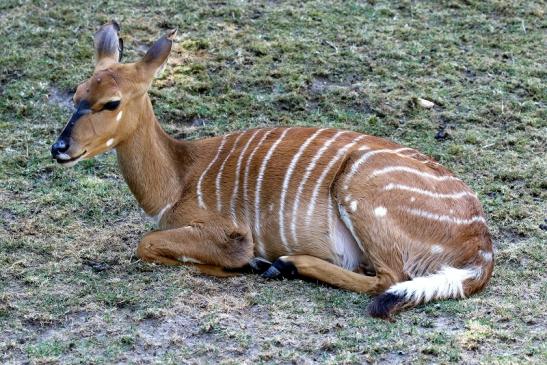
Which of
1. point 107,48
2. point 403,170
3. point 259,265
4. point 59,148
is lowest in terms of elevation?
point 259,265

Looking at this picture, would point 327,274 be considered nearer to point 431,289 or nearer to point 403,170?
point 431,289

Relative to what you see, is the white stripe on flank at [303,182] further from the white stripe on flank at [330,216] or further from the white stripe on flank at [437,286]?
the white stripe on flank at [437,286]

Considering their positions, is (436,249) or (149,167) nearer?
(436,249)

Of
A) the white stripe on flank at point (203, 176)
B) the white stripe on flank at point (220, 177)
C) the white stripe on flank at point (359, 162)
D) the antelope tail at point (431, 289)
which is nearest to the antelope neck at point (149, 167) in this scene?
the white stripe on flank at point (203, 176)

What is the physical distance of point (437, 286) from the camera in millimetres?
5348

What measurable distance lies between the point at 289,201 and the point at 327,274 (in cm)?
52

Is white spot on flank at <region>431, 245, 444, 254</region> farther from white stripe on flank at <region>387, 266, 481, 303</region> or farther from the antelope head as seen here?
the antelope head

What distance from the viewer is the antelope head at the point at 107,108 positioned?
18.5ft

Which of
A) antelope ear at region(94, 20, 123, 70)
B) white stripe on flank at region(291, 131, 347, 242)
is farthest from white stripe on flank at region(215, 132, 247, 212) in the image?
antelope ear at region(94, 20, 123, 70)

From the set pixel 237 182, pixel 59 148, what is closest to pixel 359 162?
pixel 237 182

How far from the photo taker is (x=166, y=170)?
19.9 ft

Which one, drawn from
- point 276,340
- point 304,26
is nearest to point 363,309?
point 276,340

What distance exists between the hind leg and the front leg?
0.22 meters

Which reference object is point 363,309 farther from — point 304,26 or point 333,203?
point 304,26
